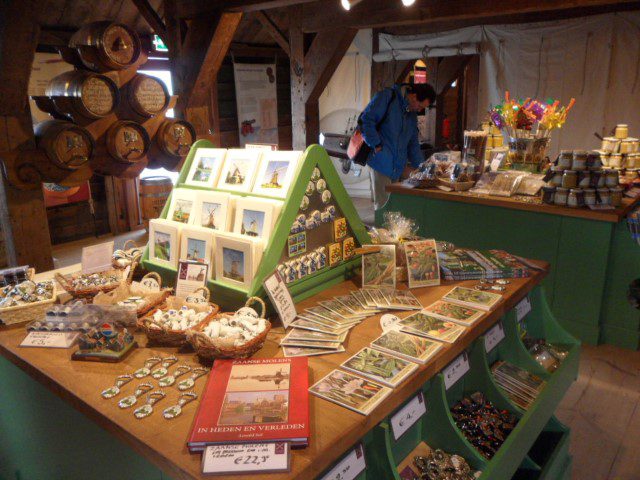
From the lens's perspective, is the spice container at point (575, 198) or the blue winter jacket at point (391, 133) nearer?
the spice container at point (575, 198)

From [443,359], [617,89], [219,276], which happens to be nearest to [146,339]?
[219,276]

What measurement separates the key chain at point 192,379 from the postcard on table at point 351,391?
1.13ft

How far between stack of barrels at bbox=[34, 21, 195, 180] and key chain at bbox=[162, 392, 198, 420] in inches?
97.9

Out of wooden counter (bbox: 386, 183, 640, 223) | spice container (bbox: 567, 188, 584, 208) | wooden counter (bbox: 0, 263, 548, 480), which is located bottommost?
wooden counter (bbox: 0, 263, 548, 480)

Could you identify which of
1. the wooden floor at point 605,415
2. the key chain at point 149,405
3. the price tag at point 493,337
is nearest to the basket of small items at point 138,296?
the key chain at point 149,405

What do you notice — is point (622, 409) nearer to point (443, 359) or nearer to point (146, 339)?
point (443, 359)

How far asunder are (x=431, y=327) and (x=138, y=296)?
1103mm

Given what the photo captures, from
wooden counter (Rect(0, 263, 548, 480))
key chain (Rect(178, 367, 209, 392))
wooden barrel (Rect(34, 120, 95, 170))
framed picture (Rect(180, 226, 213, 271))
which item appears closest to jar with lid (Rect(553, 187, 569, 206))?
wooden counter (Rect(0, 263, 548, 480))

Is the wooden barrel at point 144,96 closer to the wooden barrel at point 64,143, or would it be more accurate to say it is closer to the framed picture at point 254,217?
the wooden barrel at point 64,143

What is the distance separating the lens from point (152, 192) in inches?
252

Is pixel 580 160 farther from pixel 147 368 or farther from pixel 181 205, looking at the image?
pixel 147 368

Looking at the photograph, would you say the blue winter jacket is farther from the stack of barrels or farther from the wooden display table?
the stack of barrels

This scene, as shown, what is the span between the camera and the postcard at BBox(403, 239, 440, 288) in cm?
217

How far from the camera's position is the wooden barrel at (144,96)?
12.1 feet
